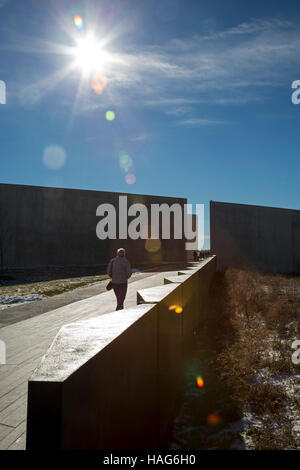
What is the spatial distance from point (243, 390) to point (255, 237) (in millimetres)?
42447

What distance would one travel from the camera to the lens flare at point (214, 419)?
16.5 feet

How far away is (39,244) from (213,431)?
35655 millimetres

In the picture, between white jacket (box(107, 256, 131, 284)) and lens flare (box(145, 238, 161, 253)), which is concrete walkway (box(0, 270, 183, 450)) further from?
lens flare (box(145, 238, 161, 253))

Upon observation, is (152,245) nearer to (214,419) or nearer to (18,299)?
(18,299)

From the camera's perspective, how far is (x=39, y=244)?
1508 inches

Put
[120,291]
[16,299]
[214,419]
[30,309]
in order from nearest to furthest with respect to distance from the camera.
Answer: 1. [214,419]
2. [120,291]
3. [30,309]
4. [16,299]

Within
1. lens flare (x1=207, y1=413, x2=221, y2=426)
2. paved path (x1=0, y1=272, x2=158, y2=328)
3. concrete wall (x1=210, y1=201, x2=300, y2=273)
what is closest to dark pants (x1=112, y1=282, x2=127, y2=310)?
paved path (x1=0, y1=272, x2=158, y2=328)

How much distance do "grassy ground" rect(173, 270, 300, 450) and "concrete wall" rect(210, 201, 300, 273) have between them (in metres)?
34.4

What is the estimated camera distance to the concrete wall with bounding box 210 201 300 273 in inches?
1775

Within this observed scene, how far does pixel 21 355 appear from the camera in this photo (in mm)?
6121

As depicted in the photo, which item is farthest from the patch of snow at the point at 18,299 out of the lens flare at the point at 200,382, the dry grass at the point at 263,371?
the lens flare at the point at 200,382

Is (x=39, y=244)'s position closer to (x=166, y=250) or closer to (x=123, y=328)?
(x=166, y=250)

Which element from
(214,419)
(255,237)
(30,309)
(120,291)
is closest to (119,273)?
(120,291)
